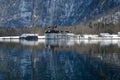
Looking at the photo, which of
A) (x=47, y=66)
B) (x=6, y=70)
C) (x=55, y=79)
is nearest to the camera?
(x=55, y=79)

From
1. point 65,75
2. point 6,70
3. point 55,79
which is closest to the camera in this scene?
point 55,79

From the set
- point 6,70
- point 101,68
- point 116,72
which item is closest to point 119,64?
point 101,68

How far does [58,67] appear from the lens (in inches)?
2571

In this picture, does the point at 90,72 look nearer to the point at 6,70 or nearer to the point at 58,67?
the point at 58,67

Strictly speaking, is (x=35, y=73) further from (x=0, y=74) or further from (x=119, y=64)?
(x=119, y=64)

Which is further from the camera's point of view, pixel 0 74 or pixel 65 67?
pixel 65 67

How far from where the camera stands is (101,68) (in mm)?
62312

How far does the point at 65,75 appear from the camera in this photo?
5494 cm

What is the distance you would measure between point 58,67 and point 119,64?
431 inches

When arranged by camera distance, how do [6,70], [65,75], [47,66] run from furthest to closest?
[47,66], [6,70], [65,75]

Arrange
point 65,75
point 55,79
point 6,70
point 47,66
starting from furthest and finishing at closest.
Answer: point 47,66 → point 6,70 → point 65,75 → point 55,79

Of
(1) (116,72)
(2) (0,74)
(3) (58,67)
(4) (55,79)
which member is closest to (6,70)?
(2) (0,74)

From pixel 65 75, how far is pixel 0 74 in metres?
9.82

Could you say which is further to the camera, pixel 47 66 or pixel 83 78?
pixel 47 66
